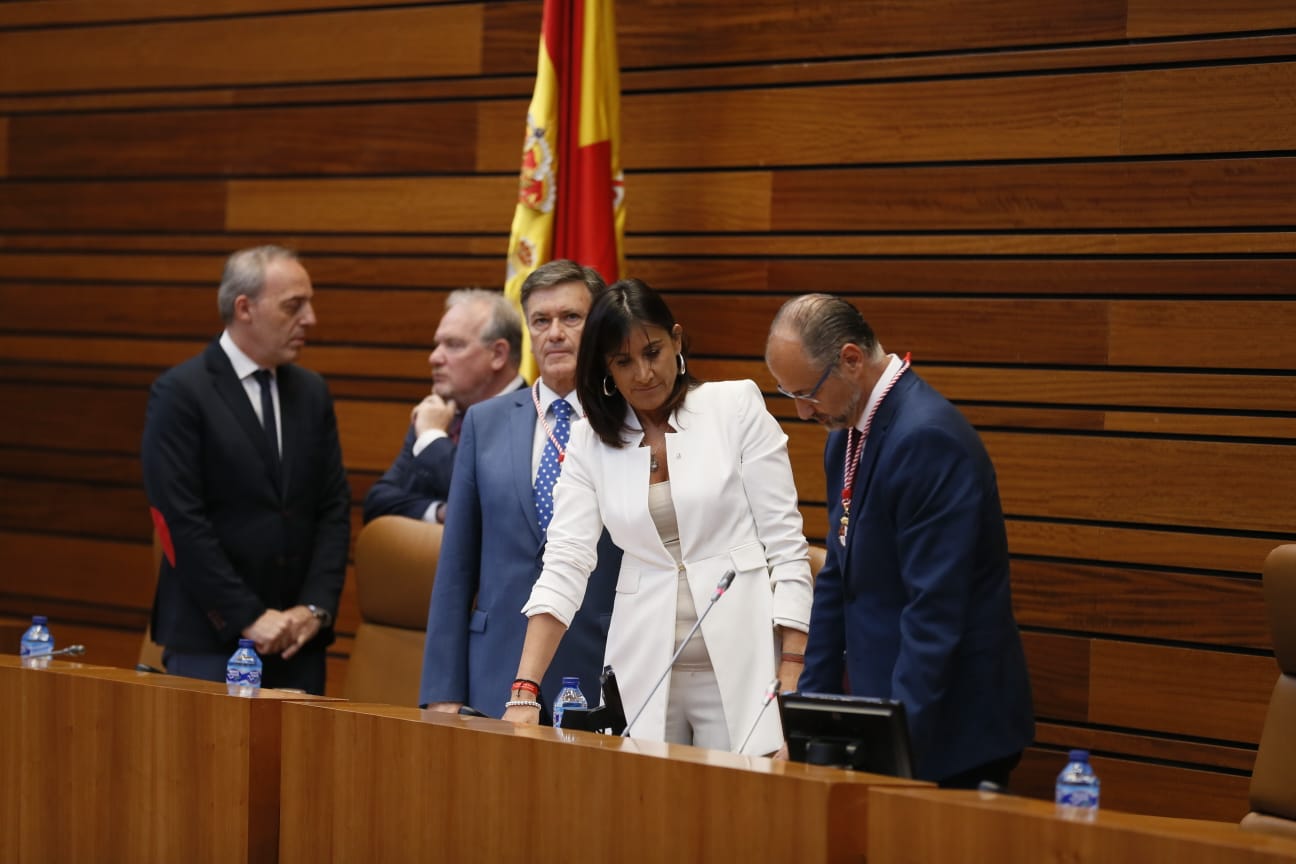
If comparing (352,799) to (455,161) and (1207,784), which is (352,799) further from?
(455,161)

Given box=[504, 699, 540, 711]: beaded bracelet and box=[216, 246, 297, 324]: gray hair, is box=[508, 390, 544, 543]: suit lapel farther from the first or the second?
box=[216, 246, 297, 324]: gray hair

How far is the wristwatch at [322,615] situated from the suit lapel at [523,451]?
99 cm

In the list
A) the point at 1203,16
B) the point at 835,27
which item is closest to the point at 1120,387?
the point at 1203,16

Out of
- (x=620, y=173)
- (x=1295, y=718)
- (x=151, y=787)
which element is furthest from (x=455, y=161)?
(x=1295, y=718)

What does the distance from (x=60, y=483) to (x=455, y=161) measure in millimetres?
2055

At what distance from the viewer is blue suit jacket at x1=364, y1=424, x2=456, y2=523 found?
13.3ft

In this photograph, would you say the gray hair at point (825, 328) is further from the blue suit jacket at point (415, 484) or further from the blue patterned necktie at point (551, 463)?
the blue suit jacket at point (415, 484)

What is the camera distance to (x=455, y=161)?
5039mm

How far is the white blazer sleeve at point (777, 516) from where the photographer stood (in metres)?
2.83

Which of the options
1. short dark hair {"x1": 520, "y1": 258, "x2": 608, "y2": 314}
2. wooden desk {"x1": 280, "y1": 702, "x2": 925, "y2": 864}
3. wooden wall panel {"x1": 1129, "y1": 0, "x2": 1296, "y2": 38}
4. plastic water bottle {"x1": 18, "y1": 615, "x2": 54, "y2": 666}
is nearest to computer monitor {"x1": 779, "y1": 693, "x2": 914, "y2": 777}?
wooden desk {"x1": 280, "y1": 702, "x2": 925, "y2": 864}

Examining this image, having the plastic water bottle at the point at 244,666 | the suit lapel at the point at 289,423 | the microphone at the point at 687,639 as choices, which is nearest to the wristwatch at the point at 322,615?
the suit lapel at the point at 289,423

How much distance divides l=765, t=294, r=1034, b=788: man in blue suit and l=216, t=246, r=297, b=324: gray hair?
1766mm

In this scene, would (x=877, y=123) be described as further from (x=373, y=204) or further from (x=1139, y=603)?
(x=373, y=204)

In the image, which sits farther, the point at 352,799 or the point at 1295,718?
the point at 1295,718
